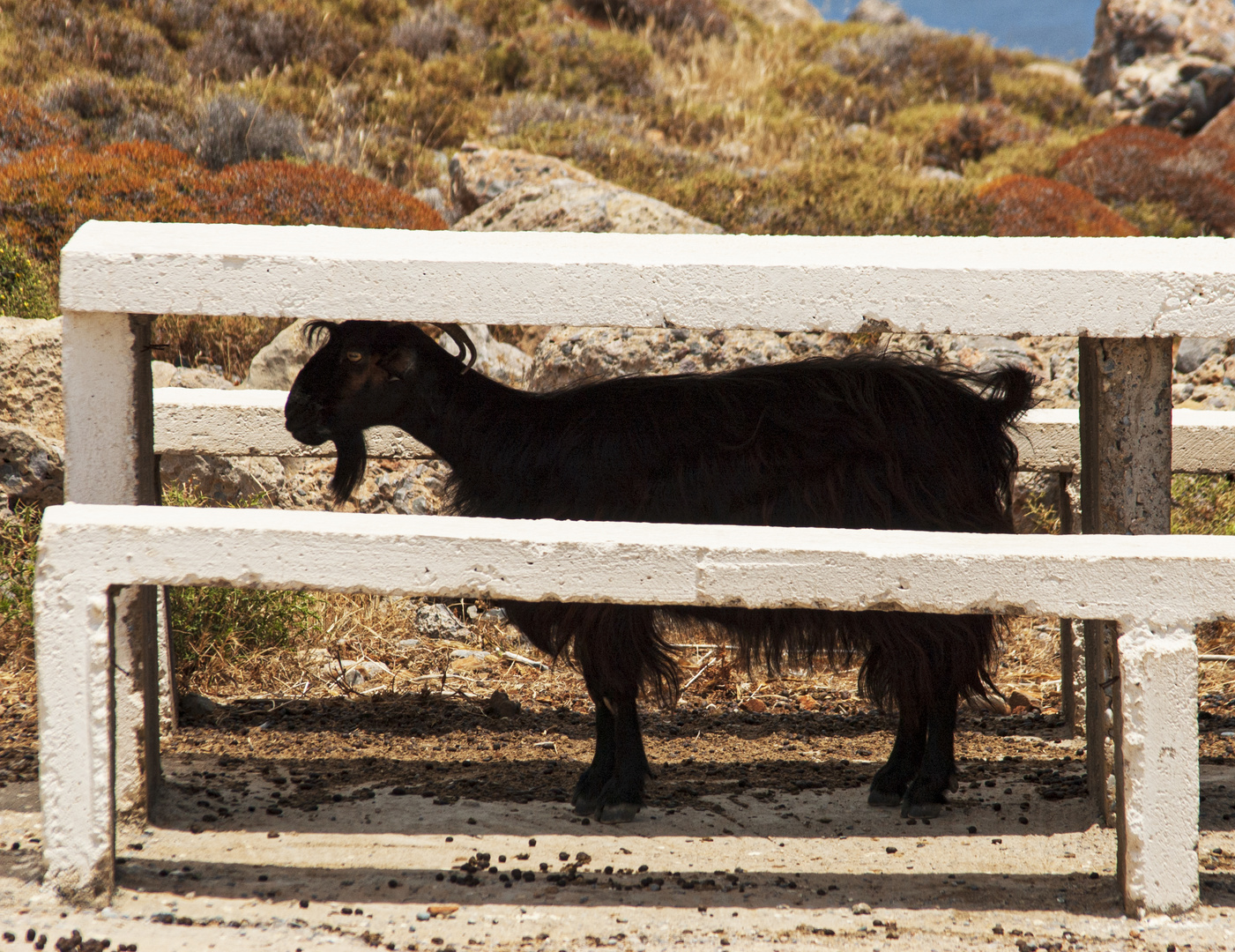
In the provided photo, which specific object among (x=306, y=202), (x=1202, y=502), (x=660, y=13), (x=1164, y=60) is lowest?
(x=1202, y=502)

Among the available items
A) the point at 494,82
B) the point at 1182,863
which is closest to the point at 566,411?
the point at 1182,863

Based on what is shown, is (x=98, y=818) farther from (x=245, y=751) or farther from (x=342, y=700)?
(x=342, y=700)

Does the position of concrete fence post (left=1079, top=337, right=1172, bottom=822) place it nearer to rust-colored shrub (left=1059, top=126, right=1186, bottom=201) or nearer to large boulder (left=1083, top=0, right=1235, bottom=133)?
rust-colored shrub (left=1059, top=126, right=1186, bottom=201)

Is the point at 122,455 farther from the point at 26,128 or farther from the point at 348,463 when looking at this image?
the point at 26,128

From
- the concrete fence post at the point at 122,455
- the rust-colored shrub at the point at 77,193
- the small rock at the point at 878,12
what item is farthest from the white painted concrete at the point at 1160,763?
the small rock at the point at 878,12

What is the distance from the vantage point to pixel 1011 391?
12.3ft

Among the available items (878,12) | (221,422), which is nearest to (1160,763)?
(221,422)

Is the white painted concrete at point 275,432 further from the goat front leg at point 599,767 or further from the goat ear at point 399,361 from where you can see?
the goat front leg at point 599,767

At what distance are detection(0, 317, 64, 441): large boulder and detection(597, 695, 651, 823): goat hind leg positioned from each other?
3.90 m

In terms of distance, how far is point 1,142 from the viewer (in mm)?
10398

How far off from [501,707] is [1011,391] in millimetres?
2675

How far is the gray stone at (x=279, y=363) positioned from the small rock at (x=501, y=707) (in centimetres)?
261

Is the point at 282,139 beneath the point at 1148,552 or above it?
above

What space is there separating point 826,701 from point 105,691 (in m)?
3.56
